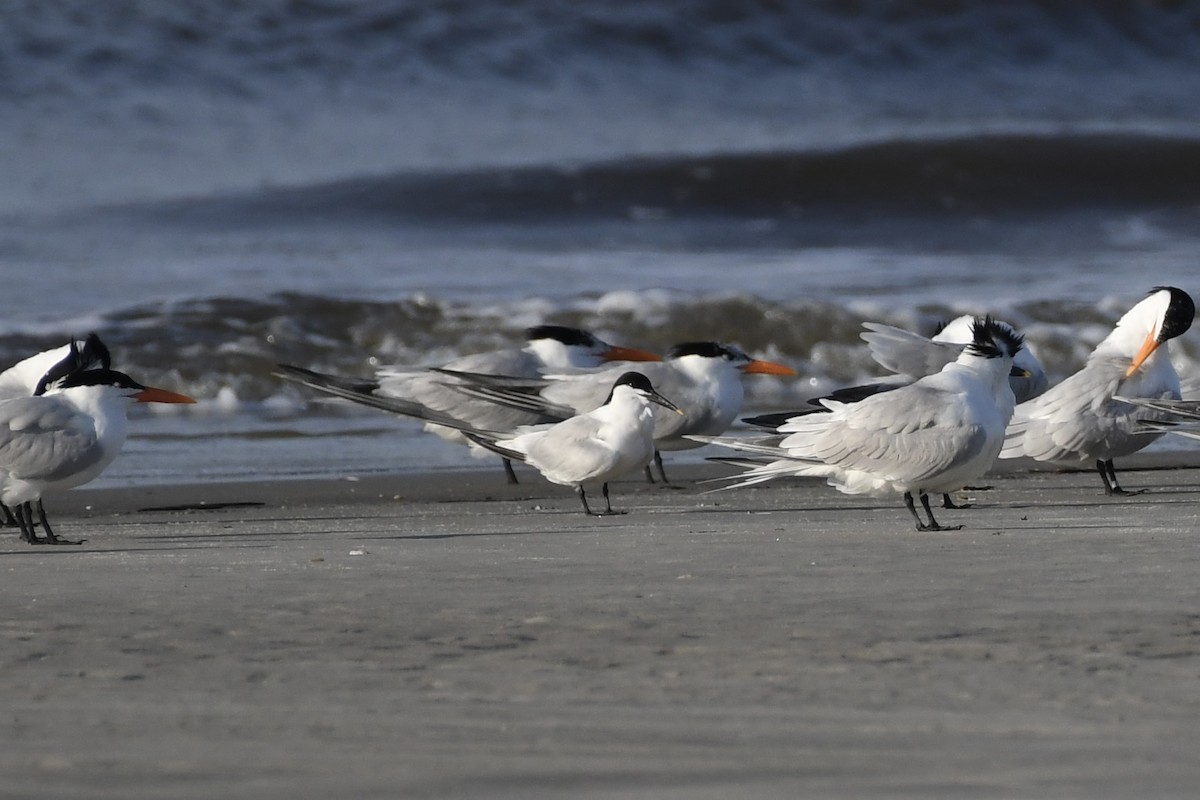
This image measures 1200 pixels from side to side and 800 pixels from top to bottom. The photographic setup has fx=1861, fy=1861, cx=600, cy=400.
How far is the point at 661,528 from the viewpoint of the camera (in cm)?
505

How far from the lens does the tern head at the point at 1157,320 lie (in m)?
6.17

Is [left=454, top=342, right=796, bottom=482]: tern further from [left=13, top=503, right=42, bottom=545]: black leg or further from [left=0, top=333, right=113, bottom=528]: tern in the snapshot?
[left=13, top=503, right=42, bottom=545]: black leg

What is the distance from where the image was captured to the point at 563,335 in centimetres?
812

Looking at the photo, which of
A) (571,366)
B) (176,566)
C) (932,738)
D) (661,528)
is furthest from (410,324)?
(932,738)

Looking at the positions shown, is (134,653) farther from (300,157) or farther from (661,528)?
(300,157)

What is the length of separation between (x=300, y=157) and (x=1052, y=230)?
7.45 meters

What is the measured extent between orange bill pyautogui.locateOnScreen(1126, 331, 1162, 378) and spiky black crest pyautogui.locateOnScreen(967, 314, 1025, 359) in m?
0.59

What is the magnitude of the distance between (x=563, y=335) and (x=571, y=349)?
107 millimetres

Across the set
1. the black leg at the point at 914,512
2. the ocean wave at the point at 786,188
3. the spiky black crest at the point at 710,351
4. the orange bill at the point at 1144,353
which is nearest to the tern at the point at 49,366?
the spiky black crest at the point at 710,351

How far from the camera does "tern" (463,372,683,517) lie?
5695mm

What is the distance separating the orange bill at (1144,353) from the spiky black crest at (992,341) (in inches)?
23.3

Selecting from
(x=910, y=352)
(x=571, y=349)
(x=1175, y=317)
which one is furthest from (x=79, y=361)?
(x=1175, y=317)

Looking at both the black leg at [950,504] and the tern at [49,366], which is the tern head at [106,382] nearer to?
the tern at [49,366]

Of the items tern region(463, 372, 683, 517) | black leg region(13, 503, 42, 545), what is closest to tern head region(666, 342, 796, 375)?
tern region(463, 372, 683, 517)
